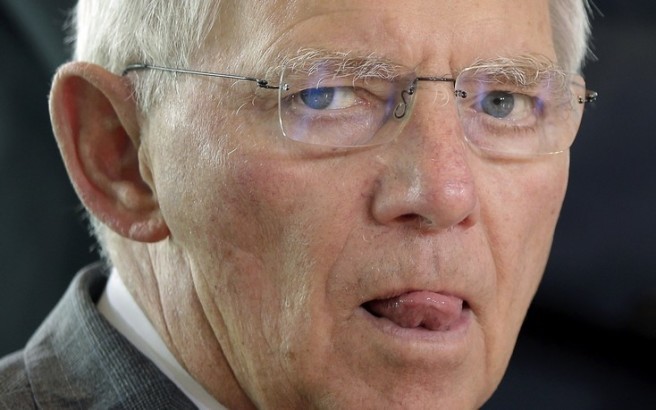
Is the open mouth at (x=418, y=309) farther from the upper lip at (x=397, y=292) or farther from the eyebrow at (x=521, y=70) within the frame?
the eyebrow at (x=521, y=70)

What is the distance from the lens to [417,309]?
152cm

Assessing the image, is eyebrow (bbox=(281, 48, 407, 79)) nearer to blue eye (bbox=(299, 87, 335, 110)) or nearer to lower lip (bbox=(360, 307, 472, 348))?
blue eye (bbox=(299, 87, 335, 110))

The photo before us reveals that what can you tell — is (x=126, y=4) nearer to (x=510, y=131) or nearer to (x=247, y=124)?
(x=247, y=124)

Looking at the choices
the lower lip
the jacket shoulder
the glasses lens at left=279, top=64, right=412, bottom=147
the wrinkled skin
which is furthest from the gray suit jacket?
the glasses lens at left=279, top=64, right=412, bottom=147

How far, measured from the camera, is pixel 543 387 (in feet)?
9.01

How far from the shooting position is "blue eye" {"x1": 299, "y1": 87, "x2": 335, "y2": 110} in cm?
156

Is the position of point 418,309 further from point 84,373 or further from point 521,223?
point 84,373

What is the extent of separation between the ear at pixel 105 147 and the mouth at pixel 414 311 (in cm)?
39

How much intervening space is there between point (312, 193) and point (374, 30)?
25 cm

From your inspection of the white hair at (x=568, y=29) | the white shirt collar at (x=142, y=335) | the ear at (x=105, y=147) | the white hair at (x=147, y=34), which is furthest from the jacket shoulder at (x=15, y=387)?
the white hair at (x=568, y=29)

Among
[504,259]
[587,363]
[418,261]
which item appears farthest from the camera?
[587,363]

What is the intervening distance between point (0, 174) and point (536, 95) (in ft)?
5.19

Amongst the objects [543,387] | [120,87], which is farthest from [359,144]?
[543,387]

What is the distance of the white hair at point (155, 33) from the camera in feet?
5.30
